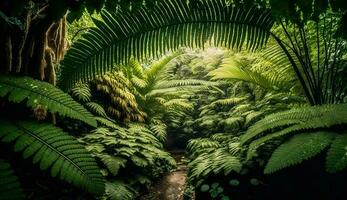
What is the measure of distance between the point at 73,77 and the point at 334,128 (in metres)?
2.03

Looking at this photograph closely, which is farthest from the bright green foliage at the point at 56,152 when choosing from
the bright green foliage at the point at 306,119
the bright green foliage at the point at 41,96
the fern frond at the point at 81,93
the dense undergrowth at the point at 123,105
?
the fern frond at the point at 81,93

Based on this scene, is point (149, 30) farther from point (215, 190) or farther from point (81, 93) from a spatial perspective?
point (81, 93)

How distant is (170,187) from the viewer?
12.4 ft

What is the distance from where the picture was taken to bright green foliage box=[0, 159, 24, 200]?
1280 millimetres

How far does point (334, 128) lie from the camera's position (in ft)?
7.24

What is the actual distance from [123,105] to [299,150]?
2.98m

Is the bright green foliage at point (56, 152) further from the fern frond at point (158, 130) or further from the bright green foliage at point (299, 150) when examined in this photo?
the fern frond at point (158, 130)

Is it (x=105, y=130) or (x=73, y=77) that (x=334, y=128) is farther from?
(x=105, y=130)

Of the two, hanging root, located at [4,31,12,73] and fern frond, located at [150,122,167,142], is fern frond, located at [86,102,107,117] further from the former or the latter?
hanging root, located at [4,31,12,73]

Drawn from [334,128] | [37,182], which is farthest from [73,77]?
[334,128]

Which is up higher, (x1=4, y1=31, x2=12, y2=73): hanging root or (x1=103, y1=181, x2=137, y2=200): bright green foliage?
(x1=4, y1=31, x2=12, y2=73): hanging root

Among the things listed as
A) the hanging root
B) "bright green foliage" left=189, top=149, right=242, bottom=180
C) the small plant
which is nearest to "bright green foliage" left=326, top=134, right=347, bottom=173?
"bright green foliage" left=189, top=149, right=242, bottom=180

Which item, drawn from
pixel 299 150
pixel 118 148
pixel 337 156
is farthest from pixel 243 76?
pixel 337 156

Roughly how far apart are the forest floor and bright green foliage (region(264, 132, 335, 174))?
1802mm
